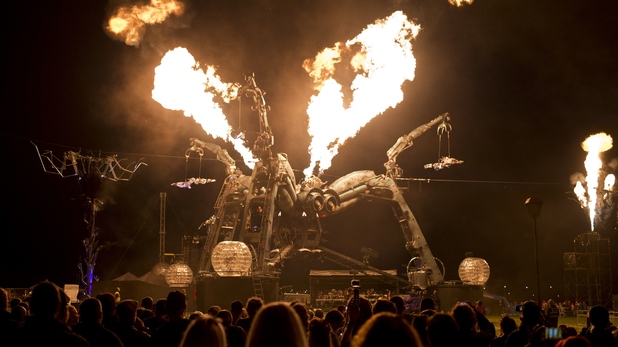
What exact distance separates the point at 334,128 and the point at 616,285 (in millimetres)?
26957

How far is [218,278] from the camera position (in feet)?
88.3

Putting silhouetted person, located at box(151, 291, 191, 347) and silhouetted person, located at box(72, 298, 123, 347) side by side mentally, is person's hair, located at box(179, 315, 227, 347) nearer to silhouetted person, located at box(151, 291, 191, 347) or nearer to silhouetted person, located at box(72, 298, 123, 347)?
silhouetted person, located at box(72, 298, 123, 347)

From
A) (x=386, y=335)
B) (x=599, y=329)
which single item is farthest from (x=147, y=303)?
(x=386, y=335)

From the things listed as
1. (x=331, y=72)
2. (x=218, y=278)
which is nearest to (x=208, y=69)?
(x=331, y=72)

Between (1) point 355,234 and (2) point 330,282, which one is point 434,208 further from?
(2) point 330,282

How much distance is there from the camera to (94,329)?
286 inches

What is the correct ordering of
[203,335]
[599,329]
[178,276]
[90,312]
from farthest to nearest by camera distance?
1. [178,276]
2. [599,329]
3. [90,312]
4. [203,335]

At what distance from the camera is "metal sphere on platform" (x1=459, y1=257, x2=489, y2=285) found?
32.5 metres

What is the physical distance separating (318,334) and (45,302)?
3.37 metres

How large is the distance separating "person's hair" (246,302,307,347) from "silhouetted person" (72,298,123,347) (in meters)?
3.38

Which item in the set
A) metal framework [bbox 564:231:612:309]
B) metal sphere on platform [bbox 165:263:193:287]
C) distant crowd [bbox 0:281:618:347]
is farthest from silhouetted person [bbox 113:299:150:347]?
A: metal framework [bbox 564:231:612:309]

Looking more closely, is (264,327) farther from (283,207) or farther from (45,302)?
(283,207)

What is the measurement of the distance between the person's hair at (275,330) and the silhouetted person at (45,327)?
235 centimetres

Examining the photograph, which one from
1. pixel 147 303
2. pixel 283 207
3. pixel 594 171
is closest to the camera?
pixel 147 303
